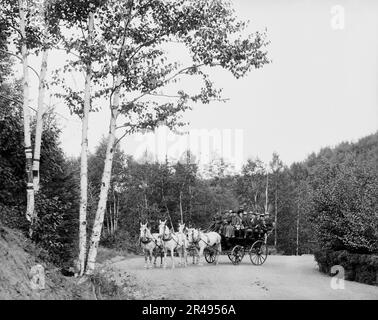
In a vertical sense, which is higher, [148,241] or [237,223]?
[237,223]

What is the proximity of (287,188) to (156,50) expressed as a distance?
54.0 m

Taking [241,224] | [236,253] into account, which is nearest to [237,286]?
[241,224]

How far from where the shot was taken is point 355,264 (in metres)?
19.4

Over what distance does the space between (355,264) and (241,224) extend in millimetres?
5227

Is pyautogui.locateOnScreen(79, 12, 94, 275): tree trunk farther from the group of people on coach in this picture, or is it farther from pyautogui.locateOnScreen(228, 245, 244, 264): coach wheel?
pyautogui.locateOnScreen(228, 245, 244, 264): coach wheel

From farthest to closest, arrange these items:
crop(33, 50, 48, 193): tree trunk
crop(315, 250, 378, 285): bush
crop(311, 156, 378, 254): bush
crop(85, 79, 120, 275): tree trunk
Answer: crop(311, 156, 378, 254): bush
crop(315, 250, 378, 285): bush
crop(33, 50, 48, 193): tree trunk
crop(85, 79, 120, 275): tree trunk

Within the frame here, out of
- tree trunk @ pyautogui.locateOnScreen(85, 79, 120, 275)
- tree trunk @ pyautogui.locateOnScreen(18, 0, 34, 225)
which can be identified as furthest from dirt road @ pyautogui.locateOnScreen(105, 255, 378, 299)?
tree trunk @ pyautogui.locateOnScreen(18, 0, 34, 225)

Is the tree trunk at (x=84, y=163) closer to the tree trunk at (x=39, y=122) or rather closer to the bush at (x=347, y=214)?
the tree trunk at (x=39, y=122)

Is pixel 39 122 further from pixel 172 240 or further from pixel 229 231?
pixel 229 231

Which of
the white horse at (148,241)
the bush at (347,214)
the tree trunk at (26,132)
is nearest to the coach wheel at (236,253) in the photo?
the white horse at (148,241)

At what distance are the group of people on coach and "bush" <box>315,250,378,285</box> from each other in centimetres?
311

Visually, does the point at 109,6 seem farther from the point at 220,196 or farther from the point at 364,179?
the point at 220,196

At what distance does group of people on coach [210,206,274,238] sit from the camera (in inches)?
862

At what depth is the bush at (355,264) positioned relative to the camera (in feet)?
59.1
